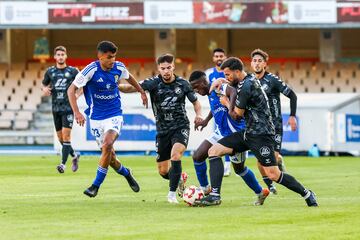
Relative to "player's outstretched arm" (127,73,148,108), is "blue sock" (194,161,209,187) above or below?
below

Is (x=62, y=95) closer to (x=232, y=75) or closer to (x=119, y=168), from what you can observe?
(x=119, y=168)

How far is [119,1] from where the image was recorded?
41.4 meters

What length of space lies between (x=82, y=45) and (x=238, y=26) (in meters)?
9.93

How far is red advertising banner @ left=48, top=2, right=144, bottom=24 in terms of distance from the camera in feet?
135

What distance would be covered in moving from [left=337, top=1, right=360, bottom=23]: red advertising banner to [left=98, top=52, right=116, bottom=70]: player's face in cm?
2610

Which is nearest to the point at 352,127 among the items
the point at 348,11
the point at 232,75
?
the point at 348,11

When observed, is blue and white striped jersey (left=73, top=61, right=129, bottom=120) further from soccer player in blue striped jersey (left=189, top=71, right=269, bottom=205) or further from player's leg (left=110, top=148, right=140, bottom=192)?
soccer player in blue striped jersey (left=189, top=71, right=269, bottom=205)

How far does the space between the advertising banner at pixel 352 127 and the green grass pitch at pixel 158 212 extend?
8685 mm

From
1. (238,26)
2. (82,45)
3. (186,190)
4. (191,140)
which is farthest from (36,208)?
(82,45)

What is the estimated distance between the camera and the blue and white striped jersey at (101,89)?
1566cm

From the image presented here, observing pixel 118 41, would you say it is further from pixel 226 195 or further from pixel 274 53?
pixel 226 195

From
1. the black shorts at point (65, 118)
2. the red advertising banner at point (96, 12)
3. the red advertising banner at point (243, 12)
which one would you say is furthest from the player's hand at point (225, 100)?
the red advertising banner at point (96, 12)

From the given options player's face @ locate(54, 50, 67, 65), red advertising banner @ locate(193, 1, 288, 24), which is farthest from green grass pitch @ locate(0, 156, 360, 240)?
red advertising banner @ locate(193, 1, 288, 24)

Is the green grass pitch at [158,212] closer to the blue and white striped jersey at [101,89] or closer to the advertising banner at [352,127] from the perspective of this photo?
the blue and white striped jersey at [101,89]
